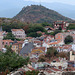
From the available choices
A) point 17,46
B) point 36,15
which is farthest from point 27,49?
point 36,15

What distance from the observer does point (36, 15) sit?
87.5 m

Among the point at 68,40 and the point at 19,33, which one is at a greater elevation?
the point at 19,33

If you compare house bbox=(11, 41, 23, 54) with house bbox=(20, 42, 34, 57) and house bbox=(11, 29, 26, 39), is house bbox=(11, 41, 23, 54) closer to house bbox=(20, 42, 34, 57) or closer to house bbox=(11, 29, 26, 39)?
house bbox=(20, 42, 34, 57)

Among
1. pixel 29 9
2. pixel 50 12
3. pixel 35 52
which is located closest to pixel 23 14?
pixel 29 9

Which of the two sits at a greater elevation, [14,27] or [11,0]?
[11,0]

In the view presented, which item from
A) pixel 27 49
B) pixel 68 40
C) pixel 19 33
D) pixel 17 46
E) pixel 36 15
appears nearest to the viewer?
pixel 27 49

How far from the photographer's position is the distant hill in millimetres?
84469

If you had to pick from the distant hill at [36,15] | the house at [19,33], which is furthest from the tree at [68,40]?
the distant hill at [36,15]

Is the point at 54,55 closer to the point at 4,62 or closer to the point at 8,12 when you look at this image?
the point at 4,62

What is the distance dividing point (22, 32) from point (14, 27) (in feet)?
17.4

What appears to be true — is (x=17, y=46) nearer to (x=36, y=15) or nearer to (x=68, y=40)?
(x=68, y=40)

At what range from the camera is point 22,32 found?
48.8 metres

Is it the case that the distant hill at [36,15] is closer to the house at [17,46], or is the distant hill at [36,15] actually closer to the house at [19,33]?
the house at [19,33]

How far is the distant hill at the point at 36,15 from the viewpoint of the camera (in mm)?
84469
